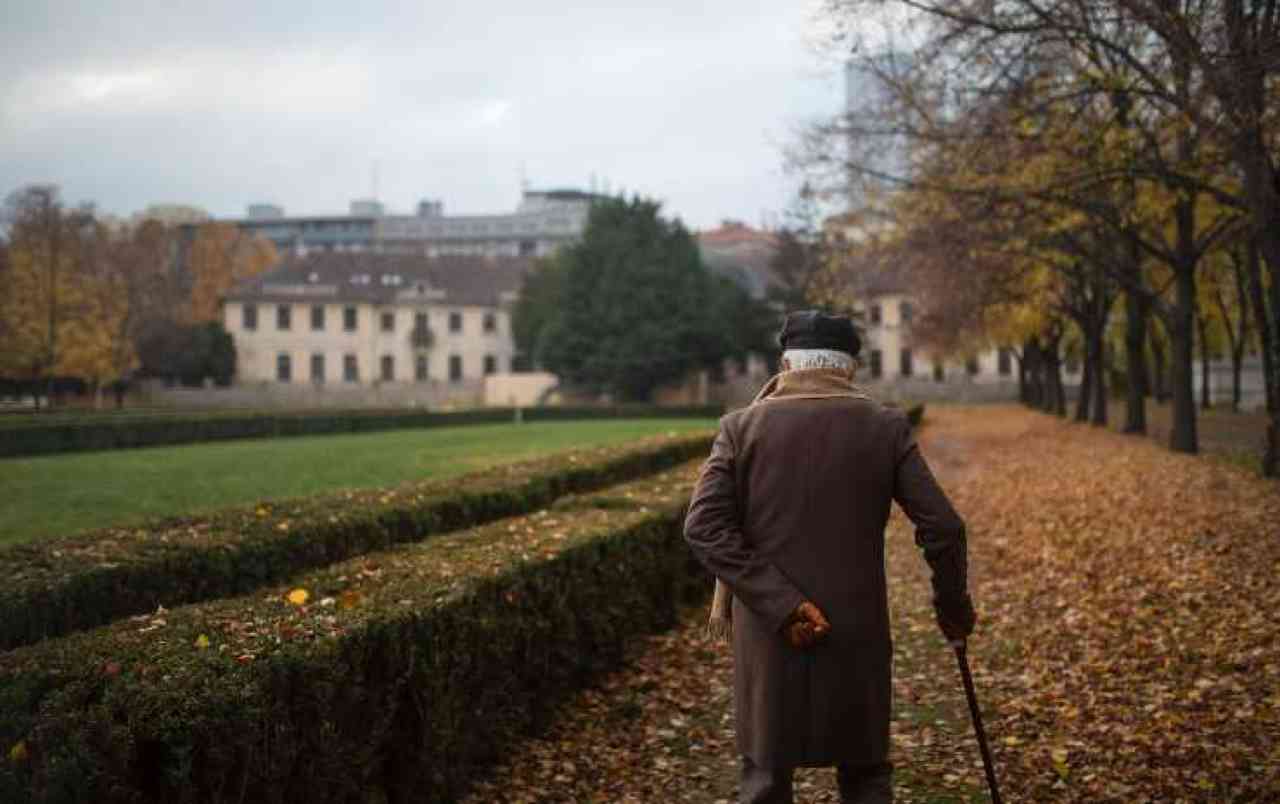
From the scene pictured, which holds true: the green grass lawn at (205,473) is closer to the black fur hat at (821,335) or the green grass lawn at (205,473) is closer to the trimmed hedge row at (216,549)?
the trimmed hedge row at (216,549)

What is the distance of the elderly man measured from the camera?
3.88 metres

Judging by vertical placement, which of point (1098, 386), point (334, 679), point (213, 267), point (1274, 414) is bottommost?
point (334, 679)

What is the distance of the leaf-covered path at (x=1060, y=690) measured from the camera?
587 centimetres

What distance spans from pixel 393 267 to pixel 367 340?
A: 6855 mm

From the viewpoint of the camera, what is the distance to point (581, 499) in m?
11.1

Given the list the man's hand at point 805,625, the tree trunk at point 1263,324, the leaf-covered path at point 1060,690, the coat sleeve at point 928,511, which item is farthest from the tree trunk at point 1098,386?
the man's hand at point 805,625

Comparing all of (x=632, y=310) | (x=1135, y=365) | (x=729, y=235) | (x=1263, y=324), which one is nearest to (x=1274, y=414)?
(x=1263, y=324)

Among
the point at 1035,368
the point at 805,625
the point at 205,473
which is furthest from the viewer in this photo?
the point at 1035,368

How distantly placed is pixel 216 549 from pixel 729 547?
533 cm

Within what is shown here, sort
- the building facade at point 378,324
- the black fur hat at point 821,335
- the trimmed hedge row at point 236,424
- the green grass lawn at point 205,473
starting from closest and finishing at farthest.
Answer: the black fur hat at point 821,335 < the green grass lawn at point 205,473 < the trimmed hedge row at point 236,424 < the building facade at point 378,324

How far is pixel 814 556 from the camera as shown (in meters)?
3.95

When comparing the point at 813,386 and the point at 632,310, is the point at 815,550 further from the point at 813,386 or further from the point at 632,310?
the point at 632,310

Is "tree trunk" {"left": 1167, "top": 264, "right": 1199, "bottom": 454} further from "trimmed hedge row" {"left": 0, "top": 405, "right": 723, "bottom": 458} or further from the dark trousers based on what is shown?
"trimmed hedge row" {"left": 0, "top": 405, "right": 723, "bottom": 458}

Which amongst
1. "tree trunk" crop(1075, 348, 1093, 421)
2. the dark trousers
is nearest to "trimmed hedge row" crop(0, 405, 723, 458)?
the dark trousers
